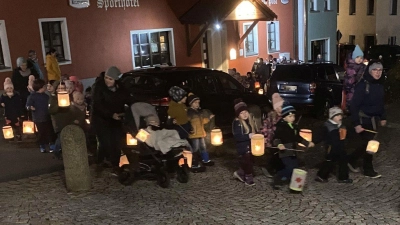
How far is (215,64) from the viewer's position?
21.1 m

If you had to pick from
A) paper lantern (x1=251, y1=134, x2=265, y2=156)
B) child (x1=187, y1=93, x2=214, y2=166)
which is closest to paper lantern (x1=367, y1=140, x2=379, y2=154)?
paper lantern (x1=251, y1=134, x2=265, y2=156)

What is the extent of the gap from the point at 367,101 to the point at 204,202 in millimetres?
2982

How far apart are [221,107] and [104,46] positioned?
7.48 m

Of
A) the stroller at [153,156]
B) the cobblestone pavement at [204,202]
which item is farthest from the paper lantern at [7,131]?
the stroller at [153,156]

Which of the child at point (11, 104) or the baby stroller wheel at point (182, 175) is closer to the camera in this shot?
the baby stroller wheel at point (182, 175)

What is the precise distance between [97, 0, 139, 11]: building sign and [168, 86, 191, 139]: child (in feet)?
32.2

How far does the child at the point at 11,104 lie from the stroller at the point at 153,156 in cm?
404

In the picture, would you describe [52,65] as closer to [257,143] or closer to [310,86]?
[310,86]

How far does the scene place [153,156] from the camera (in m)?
7.38

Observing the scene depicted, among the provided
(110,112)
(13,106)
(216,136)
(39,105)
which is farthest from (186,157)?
(13,106)

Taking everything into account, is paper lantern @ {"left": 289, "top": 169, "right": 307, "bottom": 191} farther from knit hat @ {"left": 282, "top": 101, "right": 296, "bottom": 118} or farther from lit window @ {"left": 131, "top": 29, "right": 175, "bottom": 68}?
lit window @ {"left": 131, "top": 29, "right": 175, "bottom": 68}

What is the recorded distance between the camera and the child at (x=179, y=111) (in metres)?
7.96

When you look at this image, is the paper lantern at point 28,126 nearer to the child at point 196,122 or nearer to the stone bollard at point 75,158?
the stone bollard at point 75,158

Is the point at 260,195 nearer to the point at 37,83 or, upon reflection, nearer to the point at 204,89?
the point at 204,89
